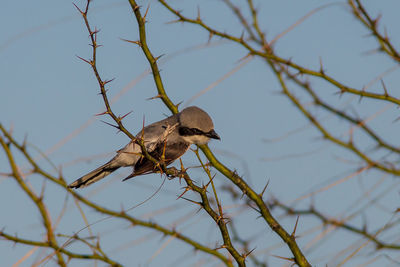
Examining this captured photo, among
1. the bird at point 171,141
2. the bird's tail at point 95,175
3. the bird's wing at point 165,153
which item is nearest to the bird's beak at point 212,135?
the bird at point 171,141

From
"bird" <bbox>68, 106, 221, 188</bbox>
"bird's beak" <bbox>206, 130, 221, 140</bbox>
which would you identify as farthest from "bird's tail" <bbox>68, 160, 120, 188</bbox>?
"bird's beak" <bbox>206, 130, 221, 140</bbox>

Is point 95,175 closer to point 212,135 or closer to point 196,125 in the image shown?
point 196,125

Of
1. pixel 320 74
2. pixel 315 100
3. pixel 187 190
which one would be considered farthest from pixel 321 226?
pixel 315 100

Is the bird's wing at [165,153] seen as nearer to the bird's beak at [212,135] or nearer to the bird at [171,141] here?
the bird at [171,141]

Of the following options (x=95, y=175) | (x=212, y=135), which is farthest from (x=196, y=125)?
(x=95, y=175)

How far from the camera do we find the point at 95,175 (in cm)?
565

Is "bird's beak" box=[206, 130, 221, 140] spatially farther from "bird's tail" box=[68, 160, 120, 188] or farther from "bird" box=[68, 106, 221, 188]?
"bird's tail" box=[68, 160, 120, 188]

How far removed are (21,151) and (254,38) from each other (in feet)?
8.21

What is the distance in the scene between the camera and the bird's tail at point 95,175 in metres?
5.49

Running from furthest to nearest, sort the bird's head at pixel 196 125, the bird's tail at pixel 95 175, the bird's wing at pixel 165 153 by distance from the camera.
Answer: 1. the bird's head at pixel 196 125
2. the bird's tail at pixel 95 175
3. the bird's wing at pixel 165 153

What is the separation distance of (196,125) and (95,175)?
111cm

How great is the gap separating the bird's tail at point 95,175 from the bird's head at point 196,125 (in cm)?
82

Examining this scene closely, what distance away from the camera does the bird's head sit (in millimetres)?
5641

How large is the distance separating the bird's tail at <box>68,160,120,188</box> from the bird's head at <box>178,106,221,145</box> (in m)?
0.82
